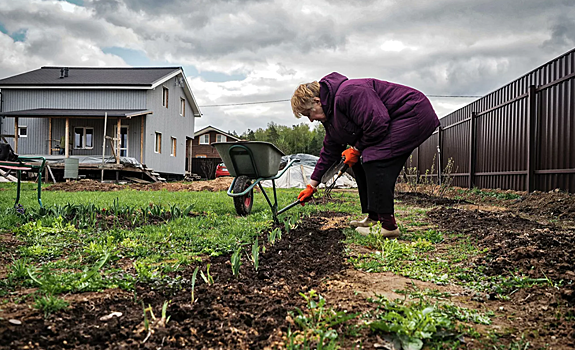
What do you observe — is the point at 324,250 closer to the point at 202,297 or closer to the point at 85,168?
the point at 202,297

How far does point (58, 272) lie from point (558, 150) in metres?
7.57

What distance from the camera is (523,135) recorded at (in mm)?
7617

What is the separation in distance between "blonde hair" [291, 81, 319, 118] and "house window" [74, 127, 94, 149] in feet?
57.6

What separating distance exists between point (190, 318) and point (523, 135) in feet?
27.0

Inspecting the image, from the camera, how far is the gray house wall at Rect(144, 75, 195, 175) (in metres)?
18.1

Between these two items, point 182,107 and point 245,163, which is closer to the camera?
point 245,163

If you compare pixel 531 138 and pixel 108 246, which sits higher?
pixel 531 138

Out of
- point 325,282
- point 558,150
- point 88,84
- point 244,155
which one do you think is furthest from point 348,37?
point 325,282

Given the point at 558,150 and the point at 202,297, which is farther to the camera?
the point at 558,150

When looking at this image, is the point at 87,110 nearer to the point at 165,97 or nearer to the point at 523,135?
the point at 165,97

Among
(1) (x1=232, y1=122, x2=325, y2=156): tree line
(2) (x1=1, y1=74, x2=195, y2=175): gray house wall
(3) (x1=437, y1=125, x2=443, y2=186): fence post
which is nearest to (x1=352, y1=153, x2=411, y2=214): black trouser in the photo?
(3) (x1=437, y1=125, x2=443, y2=186): fence post

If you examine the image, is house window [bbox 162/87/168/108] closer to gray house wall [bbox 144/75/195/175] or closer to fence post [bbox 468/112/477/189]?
gray house wall [bbox 144/75/195/175]

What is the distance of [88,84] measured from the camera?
17.8 m

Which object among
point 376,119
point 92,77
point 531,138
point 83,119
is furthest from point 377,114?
point 92,77
